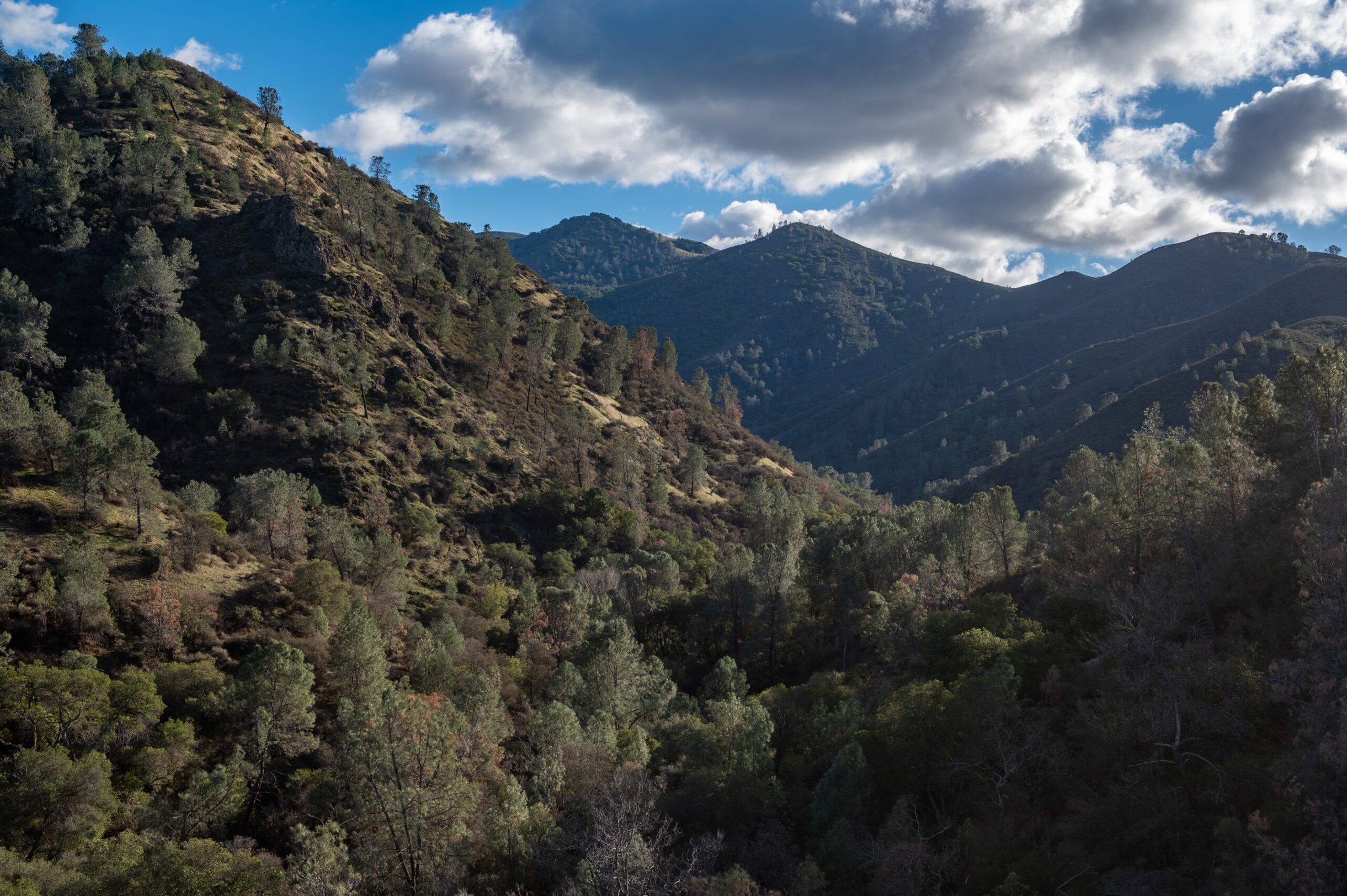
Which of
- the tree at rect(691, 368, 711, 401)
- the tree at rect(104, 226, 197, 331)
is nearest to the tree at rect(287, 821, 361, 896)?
the tree at rect(104, 226, 197, 331)

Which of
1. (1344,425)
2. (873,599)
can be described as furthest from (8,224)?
(1344,425)

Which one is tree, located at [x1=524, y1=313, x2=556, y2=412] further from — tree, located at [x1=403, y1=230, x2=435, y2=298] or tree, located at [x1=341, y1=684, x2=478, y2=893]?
tree, located at [x1=341, y1=684, x2=478, y2=893]

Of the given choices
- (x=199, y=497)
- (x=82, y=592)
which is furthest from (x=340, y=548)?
(x=82, y=592)

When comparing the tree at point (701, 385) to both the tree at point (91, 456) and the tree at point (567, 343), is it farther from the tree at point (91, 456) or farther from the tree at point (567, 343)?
the tree at point (91, 456)

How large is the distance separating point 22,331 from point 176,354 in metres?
14.2

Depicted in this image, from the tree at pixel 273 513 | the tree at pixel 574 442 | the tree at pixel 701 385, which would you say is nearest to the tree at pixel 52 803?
the tree at pixel 273 513

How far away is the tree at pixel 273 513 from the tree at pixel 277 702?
26.9m

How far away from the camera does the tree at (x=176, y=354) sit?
84.5 meters

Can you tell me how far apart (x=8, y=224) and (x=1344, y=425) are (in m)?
152

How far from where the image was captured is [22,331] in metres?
76.9

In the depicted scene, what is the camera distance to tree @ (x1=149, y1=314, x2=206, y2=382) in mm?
84500

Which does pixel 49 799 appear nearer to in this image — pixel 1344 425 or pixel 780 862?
pixel 780 862

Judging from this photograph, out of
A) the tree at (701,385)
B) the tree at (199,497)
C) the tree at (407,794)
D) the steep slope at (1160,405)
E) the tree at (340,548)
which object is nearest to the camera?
the tree at (407,794)

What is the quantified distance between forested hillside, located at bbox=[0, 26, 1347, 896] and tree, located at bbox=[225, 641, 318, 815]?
0.20 m
